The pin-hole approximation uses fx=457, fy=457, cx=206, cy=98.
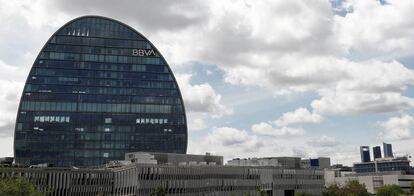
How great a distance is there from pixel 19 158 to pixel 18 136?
9.57 meters

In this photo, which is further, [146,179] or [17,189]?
[146,179]

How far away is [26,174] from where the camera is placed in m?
124

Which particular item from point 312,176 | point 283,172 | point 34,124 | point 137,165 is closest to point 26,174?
point 137,165

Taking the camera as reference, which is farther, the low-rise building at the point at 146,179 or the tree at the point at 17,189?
the low-rise building at the point at 146,179

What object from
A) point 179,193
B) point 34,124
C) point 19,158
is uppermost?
point 34,124

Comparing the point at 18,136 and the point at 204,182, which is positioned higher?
the point at 18,136

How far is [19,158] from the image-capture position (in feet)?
639

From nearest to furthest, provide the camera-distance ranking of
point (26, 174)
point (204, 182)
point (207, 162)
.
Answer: point (26, 174) → point (204, 182) → point (207, 162)

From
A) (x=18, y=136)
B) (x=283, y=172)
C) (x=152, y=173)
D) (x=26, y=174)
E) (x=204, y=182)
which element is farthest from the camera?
(x=18, y=136)

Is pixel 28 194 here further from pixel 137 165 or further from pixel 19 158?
pixel 19 158

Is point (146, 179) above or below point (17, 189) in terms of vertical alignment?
above

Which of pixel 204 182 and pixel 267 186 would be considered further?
pixel 267 186

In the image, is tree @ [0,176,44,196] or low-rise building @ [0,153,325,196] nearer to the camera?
tree @ [0,176,44,196]

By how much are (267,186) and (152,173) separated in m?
58.4
